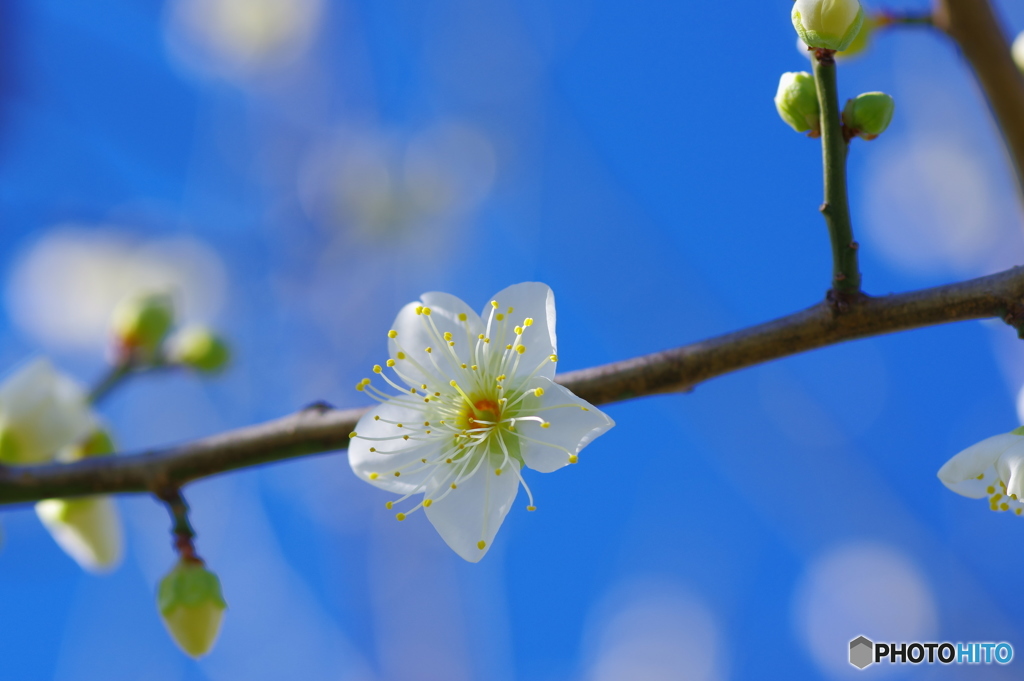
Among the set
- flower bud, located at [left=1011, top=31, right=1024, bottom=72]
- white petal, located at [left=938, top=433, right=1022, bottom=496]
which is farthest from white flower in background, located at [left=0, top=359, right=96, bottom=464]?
flower bud, located at [left=1011, top=31, right=1024, bottom=72]

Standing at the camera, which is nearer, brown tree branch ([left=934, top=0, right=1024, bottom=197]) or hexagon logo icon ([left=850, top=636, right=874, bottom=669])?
brown tree branch ([left=934, top=0, right=1024, bottom=197])

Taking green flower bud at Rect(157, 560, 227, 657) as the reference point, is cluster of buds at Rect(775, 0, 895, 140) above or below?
above

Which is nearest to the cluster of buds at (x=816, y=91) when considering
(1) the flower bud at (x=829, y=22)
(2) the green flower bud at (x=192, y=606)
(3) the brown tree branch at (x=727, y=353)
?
(1) the flower bud at (x=829, y=22)

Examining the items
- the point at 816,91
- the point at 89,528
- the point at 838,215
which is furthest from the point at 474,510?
the point at 89,528

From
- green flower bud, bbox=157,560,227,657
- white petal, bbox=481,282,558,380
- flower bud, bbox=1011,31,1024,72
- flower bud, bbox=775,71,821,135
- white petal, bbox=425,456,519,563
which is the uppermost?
flower bud, bbox=1011,31,1024,72

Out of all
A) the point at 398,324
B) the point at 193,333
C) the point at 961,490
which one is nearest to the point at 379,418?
the point at 398,324

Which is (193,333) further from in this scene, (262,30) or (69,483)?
(262,30)

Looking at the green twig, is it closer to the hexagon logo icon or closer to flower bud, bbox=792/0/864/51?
flower bud, bbox=792/0/864/51

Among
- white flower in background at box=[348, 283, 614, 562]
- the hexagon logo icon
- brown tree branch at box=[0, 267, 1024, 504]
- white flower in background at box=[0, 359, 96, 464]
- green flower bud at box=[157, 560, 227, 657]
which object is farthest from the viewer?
the hexagon logo icon

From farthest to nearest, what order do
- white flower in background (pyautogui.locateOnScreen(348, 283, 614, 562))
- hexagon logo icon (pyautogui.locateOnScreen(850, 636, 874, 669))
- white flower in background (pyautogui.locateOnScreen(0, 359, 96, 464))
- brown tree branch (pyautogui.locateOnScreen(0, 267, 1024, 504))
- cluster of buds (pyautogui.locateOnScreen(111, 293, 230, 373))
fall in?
cluster of buds (pyautogui.locateOnScreen(111, 293, 230, 373))
hexagon logo icon (pyautogui.locateOnScreen(850, 636, 874, 669))
white flower in background (pyautogui.locateOnScreen(0, 359, 96, 464))
white flower in background (pyautogui.locateOnScreen(348, 283, 614, 562))
brown tree branch (pyautogui.locateOnScreen(0, 267, 1024, 504))
